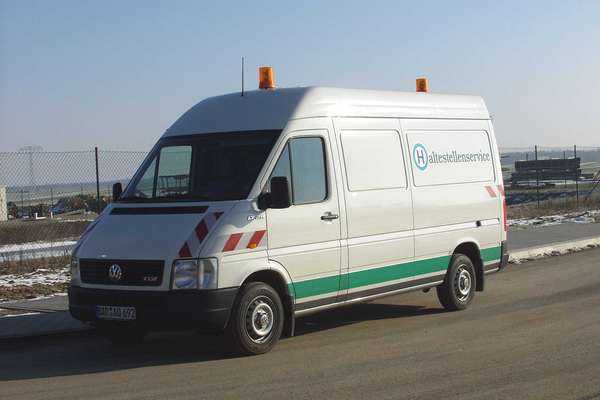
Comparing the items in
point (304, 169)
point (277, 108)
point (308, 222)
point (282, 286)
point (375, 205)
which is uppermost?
point (277, 108)

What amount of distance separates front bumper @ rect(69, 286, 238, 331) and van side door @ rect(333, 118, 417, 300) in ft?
5.71

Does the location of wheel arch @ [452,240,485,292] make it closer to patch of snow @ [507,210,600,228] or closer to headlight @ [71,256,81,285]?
headlight @ [71,256,81,285]

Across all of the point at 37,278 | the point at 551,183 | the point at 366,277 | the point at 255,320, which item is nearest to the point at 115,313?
the point at 255,320

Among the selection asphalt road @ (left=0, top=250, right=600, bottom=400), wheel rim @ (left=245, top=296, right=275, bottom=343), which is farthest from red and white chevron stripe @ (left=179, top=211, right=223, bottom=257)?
asphalt road @ (left=0, top=250, right=600, bottom=400)

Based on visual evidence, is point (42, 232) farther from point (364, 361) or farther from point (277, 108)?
point (364, 361)

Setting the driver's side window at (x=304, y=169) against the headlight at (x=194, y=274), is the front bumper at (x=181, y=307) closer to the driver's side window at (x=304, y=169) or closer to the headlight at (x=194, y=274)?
the headlight at (x=194, y=274)

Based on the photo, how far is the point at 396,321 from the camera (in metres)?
10.2

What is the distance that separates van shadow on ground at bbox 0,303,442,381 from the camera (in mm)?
8008

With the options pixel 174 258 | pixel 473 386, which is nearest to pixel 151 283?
pixel 174 258

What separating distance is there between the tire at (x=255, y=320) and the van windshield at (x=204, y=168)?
0.94 m

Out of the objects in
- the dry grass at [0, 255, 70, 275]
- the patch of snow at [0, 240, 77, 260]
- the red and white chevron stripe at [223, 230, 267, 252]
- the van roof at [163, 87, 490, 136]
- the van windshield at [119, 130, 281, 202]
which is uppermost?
the van roof at [163, 87, 490, 136]

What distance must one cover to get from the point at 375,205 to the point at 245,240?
1979mm

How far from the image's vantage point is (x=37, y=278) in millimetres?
13719

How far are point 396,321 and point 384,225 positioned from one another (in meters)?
1.39
